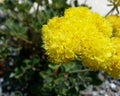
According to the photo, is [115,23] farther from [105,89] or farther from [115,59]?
[105,89]

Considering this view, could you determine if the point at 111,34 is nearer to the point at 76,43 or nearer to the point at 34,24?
the point at 76,43

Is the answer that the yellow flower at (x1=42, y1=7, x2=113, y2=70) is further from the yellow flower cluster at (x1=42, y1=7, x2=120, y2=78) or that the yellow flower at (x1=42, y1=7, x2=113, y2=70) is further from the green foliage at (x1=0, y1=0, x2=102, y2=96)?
the green foliage at (x1=0, y1=0, x2=102, y2=96)

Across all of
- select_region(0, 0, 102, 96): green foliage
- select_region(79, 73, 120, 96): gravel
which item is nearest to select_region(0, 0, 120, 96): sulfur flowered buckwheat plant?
select_region(0, 0, 102, 96): green foliage

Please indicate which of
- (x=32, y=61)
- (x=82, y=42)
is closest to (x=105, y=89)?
(x=32, y=61)

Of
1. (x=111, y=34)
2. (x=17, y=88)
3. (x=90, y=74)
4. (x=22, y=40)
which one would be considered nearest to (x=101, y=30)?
(x=111, y=34)

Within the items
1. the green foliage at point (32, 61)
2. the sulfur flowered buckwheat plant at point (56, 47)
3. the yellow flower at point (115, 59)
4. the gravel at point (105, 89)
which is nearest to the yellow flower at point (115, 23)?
the sulfur flowered buckwheat plant at point (56, 47)

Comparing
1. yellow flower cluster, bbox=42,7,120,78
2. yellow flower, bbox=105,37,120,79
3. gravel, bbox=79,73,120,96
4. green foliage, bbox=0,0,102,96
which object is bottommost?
gravel, bbox=79,73,120,96
